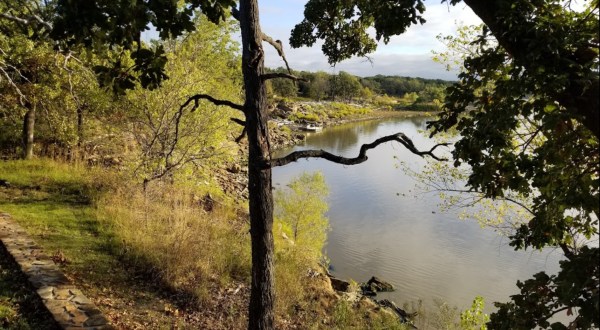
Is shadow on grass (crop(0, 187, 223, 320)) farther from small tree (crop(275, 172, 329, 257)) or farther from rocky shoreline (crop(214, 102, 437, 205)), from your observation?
small tree (crop(275, 172, 329, 257))

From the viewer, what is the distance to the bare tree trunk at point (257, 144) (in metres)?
5.84

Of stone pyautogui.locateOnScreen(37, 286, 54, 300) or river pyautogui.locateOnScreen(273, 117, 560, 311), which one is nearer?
stone pyautogui.locateOnScreen(37, 286, 54, 300)

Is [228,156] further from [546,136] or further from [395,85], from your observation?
[395,85]

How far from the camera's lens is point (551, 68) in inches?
113

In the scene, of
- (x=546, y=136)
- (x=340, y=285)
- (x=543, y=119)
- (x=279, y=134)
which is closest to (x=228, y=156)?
(x=340, y=285)

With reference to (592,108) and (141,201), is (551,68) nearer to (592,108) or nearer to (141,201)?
(592,108)

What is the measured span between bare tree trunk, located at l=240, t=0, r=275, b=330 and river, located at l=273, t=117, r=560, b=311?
681 cm

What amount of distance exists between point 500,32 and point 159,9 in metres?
2.82

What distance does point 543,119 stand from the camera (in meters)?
2.98

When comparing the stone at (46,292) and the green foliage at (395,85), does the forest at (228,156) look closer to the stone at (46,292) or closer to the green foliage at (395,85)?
the stone at (46,292)

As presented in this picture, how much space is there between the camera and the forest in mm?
3084

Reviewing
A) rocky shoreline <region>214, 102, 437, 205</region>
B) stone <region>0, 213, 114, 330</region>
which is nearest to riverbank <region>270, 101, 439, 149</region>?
rocky shoreline <region>214, 102, 437, 205</region>

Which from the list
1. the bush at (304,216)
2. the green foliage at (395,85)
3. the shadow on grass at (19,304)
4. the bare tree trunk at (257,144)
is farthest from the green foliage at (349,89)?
the shadow on grass at (19,304)

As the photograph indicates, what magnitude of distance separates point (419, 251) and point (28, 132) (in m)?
17.3
